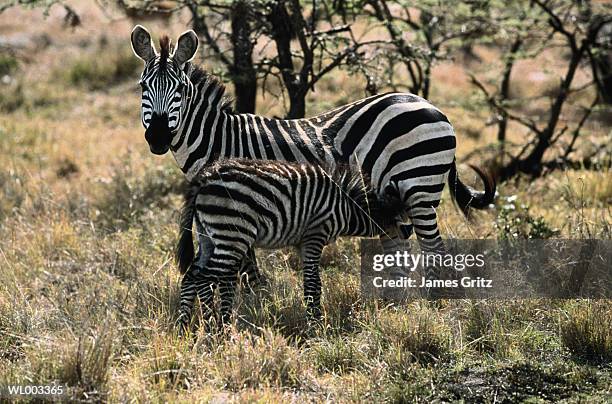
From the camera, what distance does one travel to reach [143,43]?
730 centimetres

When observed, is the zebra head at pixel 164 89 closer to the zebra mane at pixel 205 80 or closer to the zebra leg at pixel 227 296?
the zebra mane at pixel 205 80

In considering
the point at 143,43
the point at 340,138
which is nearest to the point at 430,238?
the point at 340,138

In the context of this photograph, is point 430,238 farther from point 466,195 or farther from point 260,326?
point 260,326

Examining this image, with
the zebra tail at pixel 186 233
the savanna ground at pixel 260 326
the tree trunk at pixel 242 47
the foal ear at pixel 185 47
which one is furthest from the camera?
the tree trunk at pixel 242 47

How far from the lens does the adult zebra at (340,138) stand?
7.23m

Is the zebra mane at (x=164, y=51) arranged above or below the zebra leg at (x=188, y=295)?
above

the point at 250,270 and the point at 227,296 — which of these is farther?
the point at 250,270

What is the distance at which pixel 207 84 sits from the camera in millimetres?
7445

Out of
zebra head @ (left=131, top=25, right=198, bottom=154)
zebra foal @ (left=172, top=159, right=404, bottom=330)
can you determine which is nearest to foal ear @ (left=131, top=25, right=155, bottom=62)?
zebra head @ (left=131, top=25, right=198, bottom=154)

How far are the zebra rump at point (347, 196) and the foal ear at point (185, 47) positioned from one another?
47.5 inches

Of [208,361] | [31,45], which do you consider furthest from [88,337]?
[31,45]

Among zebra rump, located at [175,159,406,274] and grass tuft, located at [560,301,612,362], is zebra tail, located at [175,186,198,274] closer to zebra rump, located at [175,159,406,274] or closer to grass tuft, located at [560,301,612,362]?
zebra rump, located at [175,159,406,274]

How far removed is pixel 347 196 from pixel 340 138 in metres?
0.79

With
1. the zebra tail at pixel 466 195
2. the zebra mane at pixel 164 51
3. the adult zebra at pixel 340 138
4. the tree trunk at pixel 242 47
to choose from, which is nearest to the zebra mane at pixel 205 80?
the adult zebra at pixel 340 138
